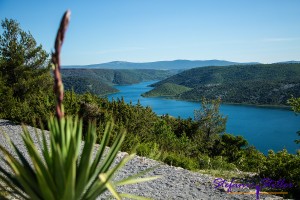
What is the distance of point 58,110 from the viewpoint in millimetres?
2416

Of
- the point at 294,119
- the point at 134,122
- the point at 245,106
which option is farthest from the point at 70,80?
the point at 134,122

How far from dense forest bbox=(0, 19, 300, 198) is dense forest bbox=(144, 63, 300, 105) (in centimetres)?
8726

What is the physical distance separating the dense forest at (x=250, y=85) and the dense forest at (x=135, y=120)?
8726 centimetres

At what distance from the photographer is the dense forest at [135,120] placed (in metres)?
10.4

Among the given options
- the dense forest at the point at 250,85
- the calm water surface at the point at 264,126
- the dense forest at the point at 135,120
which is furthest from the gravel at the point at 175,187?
the dense forest at the point at 250,85

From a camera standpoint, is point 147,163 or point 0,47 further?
point 0,47

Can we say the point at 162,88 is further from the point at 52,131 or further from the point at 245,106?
the point at 52,131

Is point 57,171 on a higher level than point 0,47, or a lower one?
lower

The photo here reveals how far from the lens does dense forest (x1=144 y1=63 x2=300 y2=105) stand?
11906cm

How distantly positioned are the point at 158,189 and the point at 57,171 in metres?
4.67

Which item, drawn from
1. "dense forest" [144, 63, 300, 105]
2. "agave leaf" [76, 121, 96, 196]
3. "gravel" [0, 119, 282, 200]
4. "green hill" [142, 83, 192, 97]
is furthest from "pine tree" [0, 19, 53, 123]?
"green hill" [142, 83, 192, 97]

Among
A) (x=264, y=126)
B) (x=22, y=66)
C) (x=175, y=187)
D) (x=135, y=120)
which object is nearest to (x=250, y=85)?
(x=264, y=126)

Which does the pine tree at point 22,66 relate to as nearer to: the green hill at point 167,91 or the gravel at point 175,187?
the gravel at point 175,187

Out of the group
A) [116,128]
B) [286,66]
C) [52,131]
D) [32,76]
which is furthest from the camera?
[286,66]
